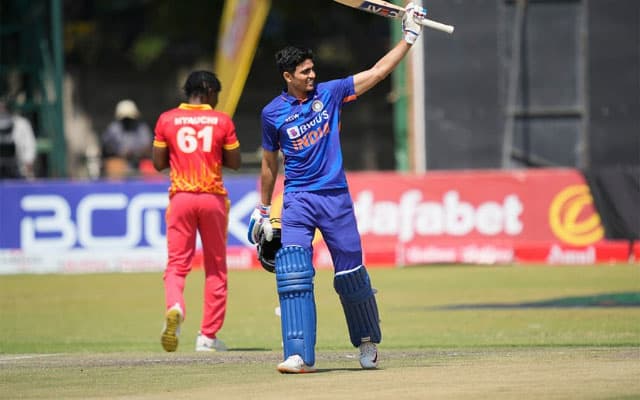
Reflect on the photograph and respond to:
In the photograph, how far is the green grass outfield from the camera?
8562 mm

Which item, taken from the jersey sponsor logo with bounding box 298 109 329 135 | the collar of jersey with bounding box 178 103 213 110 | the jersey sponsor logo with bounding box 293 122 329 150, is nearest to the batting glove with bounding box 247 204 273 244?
the jersey sponsor logo with bounding box 293 122 329 150

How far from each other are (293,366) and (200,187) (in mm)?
3013

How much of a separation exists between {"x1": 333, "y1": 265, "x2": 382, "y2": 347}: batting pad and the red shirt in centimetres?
253

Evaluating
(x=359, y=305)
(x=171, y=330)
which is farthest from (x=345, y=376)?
(x=171, y=330)

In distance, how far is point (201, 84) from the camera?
12.1m

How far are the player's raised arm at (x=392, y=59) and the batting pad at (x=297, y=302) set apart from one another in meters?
1.24

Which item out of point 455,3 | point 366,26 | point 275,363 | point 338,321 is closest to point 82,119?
point 366,26

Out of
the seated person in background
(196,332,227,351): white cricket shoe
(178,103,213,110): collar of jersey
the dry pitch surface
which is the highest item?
(178,103,213,110): collar of jersey

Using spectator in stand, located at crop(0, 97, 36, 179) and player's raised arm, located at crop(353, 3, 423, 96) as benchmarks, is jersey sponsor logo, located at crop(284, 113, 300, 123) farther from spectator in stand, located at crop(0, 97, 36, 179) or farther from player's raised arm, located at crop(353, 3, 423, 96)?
spectator in stand, located at crop(0, 97, 36, 179)

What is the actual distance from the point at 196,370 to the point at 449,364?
176 centimetres

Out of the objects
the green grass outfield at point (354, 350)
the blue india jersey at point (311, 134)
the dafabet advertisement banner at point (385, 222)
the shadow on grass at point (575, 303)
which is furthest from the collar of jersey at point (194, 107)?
the dafabet advertisement banner at point (385, 222)

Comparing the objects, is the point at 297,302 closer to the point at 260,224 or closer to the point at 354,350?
the point at 260,224

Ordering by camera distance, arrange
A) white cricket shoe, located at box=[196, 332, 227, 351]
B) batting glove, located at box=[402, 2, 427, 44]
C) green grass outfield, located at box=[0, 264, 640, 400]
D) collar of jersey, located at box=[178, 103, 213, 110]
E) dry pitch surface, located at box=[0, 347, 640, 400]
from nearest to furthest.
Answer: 1. dry pitch surface, located at box=[0, 347, 640, 400]
2. green grass outfield, located at box=[0, 264, 640, 400]
3. batting glove, located at box=[402, 2, 427, 44]
4. white cricket shoe, located at box=[196, 332, 227, 351]
5. collar of jersey, located at box=[178, 103, 213, 110]

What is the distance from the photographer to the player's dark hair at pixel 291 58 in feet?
32.0
